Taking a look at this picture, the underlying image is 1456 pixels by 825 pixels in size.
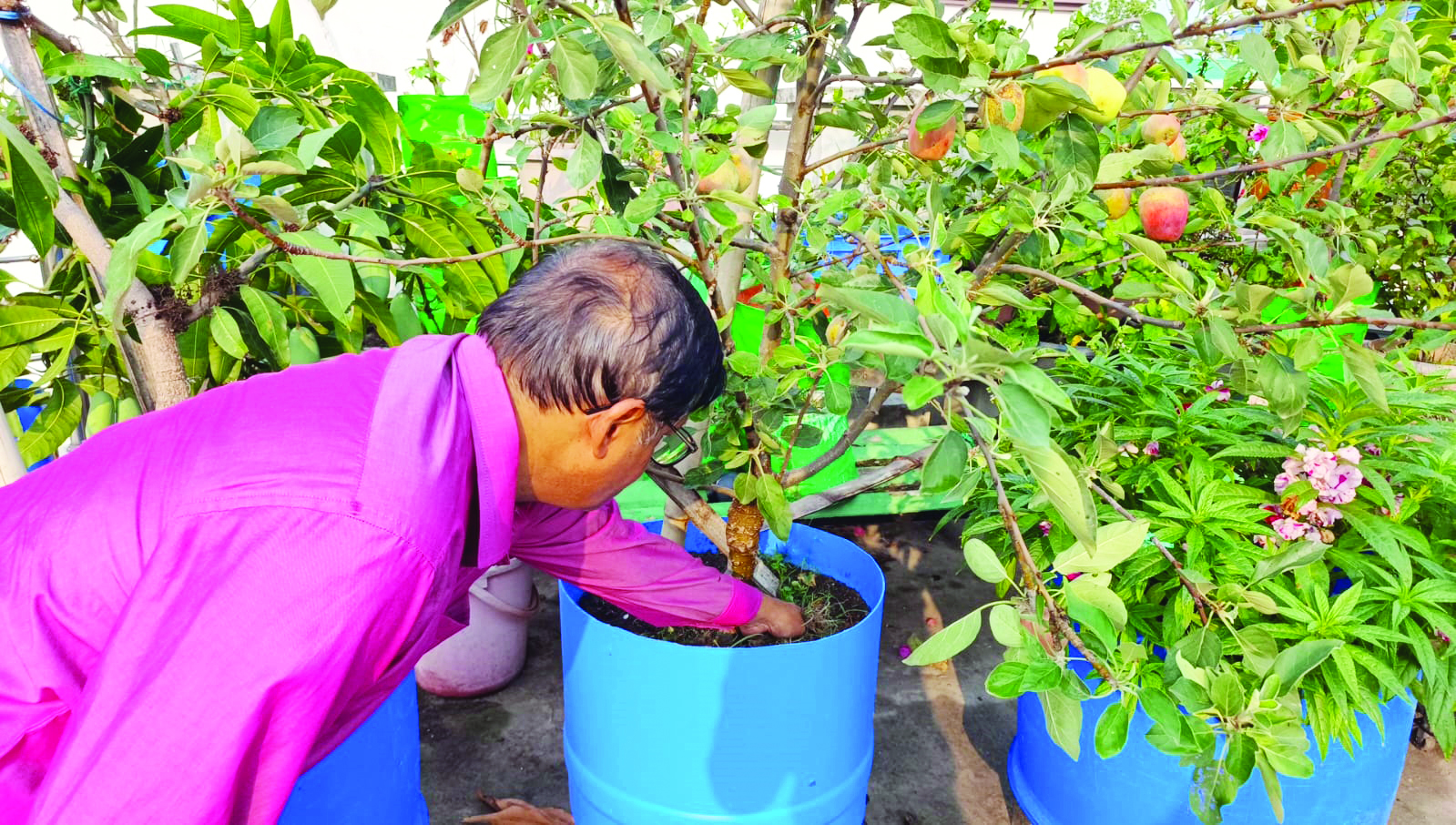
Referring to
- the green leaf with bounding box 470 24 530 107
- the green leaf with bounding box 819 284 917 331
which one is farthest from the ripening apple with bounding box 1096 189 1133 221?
the green leaf with bounding box 470 24 530 107

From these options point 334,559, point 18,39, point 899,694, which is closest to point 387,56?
point 18,39

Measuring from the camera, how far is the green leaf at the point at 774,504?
3.83ft

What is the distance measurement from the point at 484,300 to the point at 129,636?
0.66 meters

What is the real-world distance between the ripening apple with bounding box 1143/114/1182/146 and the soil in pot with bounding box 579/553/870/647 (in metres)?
0.78

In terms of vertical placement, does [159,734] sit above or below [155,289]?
below

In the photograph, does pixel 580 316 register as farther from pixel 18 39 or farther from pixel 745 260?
pixel 18 39

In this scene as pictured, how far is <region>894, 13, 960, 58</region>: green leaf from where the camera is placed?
832 mm

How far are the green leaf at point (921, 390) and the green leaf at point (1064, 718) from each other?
348 mm

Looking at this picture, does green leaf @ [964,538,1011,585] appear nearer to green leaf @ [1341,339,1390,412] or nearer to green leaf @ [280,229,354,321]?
green leaf @ [1341,339,1390,412]

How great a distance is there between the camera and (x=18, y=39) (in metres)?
0.95

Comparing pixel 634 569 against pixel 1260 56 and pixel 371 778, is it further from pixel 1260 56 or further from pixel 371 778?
pixel 1260 56

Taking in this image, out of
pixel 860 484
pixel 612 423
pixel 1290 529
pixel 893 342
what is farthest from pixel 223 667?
pixel 1290 529

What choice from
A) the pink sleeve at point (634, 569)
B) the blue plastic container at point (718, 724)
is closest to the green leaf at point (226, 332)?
the pink sleeve at point (634, 569)

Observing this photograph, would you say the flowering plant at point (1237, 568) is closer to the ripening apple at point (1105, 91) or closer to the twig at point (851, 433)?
the twig at point (851, 433)
